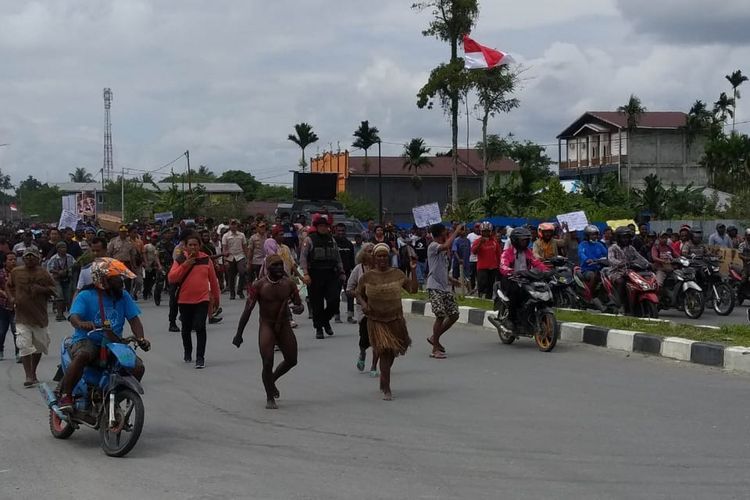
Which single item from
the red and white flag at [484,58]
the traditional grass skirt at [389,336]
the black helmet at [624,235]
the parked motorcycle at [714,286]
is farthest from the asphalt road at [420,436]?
the red and white flag at [484,58]

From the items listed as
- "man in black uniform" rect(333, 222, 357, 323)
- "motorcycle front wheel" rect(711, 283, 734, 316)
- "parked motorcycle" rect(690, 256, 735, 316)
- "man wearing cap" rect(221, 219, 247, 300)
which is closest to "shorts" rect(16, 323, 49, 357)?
"man in black uniform" rect(333, 222, 357, 323)

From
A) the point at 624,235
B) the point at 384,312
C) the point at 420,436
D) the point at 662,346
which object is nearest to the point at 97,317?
the point at 420,436

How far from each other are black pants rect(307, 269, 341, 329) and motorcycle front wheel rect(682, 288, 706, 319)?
6.49 meters

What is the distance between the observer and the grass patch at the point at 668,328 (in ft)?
40.2

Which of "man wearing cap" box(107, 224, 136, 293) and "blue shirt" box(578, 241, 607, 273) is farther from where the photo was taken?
"man wearing cap" box(107, 224, 136, 293)

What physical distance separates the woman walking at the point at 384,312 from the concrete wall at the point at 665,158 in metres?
63.7

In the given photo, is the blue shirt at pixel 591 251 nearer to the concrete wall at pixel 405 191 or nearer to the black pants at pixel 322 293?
the black pants at pixel 322 293

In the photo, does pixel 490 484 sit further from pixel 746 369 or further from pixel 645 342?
pixel 645 342

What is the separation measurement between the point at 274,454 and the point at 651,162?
224 feet

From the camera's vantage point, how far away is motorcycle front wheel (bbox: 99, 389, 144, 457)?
7.33 m

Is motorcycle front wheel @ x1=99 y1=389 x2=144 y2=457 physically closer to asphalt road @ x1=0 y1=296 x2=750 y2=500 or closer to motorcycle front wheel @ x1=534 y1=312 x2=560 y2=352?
asphalt road @ x1=0 y1=296 x2=750 y2=500

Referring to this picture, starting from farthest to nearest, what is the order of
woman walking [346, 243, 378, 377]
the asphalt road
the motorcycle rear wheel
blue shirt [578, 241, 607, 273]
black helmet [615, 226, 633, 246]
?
blue shirt [578, 241, 607, 273], black helmet [615, 226, 633, 246], woman walking [346, 243, 378, 377], the motorcycle rear wheel, the asphalt road

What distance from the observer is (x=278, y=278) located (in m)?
9.93

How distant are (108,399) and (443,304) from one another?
19.6 ft
